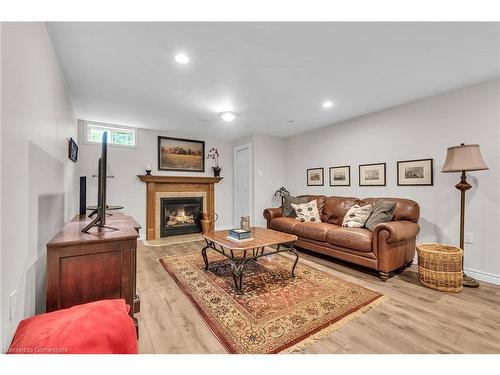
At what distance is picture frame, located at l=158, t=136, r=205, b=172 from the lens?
508 centimetres

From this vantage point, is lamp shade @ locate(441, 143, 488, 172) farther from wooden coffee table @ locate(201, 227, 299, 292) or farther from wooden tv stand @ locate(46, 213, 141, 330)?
wooden tv stand @ locate(46, 213, 141, 330)

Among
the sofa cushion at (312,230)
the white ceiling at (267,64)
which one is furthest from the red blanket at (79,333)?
the sofa cushion at (312,230)

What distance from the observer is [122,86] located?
110 inches

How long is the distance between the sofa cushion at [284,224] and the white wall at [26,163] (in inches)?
124

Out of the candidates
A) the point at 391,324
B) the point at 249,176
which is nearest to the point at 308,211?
the point at 249,176

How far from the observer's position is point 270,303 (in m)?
2.13

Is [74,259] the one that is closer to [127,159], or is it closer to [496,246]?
[127,159]

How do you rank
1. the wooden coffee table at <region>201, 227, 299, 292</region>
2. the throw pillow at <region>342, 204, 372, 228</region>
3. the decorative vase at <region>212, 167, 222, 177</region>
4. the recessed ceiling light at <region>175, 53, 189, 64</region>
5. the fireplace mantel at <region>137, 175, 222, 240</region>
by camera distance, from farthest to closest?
1. the decorative vase at <region>212, 167, 222, 177</region>
2. the fireplace mantel at <region>137, 175, 222, 240</region>
3. the throw pillow at <region>342, 204, 372, 228</region>
4. the wooden coffee table at <region>201, 227, 299, 292</region>
5. the recessed ceiling light at <region>175, 53, 189, 64</region>

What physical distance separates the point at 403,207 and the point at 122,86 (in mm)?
4048

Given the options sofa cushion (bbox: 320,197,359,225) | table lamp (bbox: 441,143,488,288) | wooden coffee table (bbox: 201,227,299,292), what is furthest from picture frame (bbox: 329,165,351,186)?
wooden coffee table (bbox: 201,227,299,292)

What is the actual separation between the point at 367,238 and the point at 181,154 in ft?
13.7

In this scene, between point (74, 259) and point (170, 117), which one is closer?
point (74, 259)

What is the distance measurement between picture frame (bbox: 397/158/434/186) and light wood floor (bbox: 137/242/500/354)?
4.47 feet
